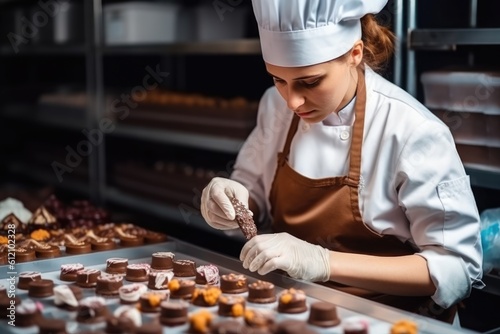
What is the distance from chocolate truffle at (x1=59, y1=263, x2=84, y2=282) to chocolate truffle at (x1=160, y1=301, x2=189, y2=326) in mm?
454

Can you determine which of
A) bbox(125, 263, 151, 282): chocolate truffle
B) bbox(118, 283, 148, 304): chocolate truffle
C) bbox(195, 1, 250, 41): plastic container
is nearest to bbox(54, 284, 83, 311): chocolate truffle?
bbox(118, 283, 148, 304): chocolate truffle

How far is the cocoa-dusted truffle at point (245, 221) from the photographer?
1982mm

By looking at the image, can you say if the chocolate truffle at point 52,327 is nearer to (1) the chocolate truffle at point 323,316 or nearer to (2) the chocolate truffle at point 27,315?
(2) the chocolate truffle at point 27,315

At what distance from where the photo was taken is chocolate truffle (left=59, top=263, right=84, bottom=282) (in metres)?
1.95

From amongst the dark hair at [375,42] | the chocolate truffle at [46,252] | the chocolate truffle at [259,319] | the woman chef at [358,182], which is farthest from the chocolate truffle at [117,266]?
the dark hair at [375,42]

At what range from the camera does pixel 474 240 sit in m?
1.98

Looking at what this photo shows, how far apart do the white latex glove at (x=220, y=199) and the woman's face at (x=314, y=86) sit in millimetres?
331

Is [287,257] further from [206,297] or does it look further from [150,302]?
[150,302]

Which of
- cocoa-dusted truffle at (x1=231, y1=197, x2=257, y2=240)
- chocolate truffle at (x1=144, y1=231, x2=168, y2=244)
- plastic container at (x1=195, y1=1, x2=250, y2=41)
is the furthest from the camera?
plastic container at (x1=195, y1=1, x2=250, y2=41)

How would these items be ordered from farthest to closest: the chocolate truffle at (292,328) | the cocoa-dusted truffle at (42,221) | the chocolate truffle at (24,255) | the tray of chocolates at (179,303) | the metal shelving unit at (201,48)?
the metal shelving unit at (201,48)
the cocoa-dusted truffle at (42,221)
the chocolate truffle at (24,255)
the tray of chocolates at (179,303)
the chocolate truffle at (292,328)

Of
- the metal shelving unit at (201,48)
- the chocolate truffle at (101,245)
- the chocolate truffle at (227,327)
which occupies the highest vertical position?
the metal shelving unit at (201,48)

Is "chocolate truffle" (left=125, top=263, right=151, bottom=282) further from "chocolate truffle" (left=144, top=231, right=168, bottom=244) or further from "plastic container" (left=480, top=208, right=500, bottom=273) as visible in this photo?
"plastic container" (left=480, top=208, right=500, bottom=273)

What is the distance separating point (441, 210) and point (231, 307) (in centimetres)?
68

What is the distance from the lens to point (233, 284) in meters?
1.79
